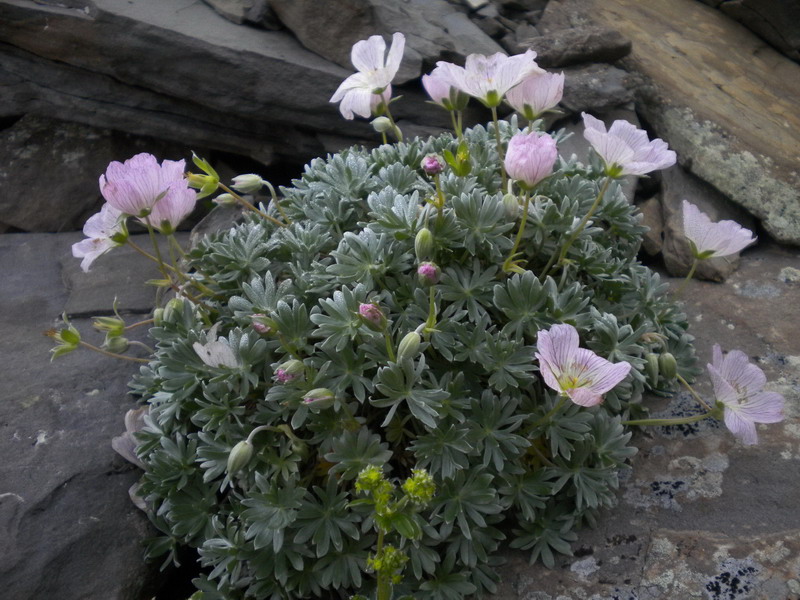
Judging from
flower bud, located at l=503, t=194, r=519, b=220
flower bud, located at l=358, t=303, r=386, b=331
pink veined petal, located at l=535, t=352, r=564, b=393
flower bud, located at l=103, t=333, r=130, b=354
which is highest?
flower bud, located at l=503, t=194, r=519, b=220

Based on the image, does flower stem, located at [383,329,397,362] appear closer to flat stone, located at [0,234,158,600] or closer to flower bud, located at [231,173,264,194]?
flower bud, located at [231,173,264,194]

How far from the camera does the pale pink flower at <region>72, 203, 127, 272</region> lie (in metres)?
2.23

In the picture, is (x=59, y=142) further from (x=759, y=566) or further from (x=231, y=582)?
(x=759, y=566)

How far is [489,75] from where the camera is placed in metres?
2.18

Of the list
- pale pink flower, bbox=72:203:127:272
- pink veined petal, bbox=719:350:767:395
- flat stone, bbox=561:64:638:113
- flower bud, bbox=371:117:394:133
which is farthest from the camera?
flat stone, bbox=561:64:638:113

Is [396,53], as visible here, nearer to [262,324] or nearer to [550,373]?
[262,324]

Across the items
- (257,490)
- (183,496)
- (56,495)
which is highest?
(257,490)

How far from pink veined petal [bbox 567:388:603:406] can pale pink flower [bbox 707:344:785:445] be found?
0.44 meters

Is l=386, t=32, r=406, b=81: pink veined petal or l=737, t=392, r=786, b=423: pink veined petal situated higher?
l=386, t=32, r=406, b=81: pink veined petal

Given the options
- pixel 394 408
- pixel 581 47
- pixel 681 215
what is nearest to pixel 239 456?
pixel 394 408

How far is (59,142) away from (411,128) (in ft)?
6.25

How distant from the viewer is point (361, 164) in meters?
2.65

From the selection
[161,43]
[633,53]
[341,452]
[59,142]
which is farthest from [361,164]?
[59,142]

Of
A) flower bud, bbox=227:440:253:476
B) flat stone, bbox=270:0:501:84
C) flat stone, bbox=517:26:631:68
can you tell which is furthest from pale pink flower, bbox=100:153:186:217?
flat stone, bbox=517:26:631:68
